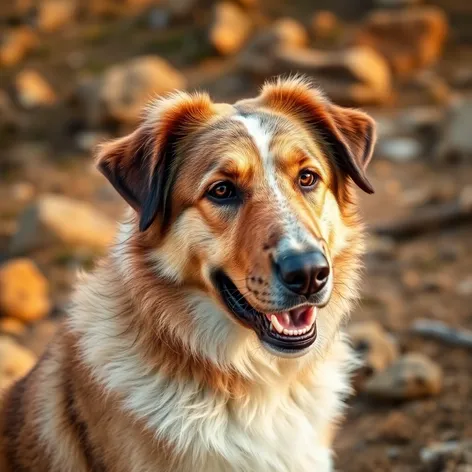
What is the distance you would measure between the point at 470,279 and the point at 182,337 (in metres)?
4.07

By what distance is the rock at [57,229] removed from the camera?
8.53m

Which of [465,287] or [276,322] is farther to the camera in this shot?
[465,287]

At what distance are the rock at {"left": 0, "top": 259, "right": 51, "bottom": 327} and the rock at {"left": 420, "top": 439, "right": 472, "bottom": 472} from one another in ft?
12.6

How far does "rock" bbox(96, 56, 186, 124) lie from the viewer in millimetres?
11586

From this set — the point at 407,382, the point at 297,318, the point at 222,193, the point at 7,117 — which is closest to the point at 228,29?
the point at 7,117

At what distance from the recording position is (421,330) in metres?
6.40

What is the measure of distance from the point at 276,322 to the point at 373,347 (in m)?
2.49

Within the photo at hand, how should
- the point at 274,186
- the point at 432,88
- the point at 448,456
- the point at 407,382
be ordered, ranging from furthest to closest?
the point at 432,88, the point at 407,382, the point at 448,456, the point at 274,186

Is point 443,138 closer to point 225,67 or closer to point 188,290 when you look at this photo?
point 225,67

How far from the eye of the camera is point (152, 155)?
12.7ft

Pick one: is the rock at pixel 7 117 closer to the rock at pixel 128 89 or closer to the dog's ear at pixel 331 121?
the rock at pixel 128 89

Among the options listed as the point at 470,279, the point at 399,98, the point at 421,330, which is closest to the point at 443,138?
the point at 399,98

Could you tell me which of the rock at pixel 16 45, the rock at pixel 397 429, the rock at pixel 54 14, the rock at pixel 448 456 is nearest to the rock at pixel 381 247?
the rock at pixel 397 429

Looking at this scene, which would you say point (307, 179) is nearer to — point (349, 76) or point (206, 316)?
point (206, 316)
